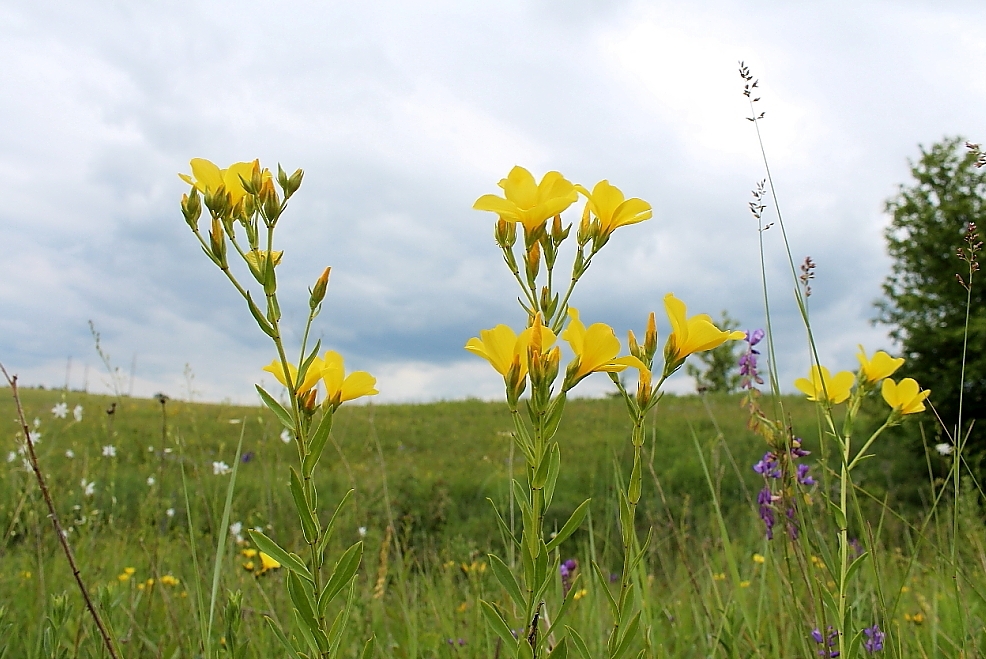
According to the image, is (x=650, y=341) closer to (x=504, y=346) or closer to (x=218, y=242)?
(x=504, y=346)

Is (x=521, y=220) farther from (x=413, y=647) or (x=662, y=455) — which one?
(x=662, y=455)

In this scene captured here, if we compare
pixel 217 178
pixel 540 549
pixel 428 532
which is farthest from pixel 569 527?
pixel 428 532

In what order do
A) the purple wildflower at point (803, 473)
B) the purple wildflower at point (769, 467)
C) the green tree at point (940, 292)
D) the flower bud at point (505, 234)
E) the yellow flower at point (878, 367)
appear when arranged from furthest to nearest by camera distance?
the green tree at point (940, 292) < the purple wildflower at point (803, 473) < the purple wildflower at point (769, 467) < the yellow flower at point (878, 367) < the flower bud at point (505, 234)

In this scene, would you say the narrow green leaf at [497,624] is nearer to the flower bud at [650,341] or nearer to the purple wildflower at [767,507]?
the flower bud at [650,341]

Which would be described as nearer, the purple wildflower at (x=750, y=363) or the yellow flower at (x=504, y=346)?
the yellow flower at (x=504, y=346)

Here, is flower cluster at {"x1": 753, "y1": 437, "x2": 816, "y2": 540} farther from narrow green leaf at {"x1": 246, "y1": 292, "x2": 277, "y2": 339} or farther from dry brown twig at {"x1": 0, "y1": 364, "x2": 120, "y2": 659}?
dry brown twig at {"x1": 0, "y1": 364, "x2": 120, "y2": 659}

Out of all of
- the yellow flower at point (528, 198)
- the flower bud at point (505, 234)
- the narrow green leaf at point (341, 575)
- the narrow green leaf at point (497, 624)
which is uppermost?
the yellow flower at point (528, 198)

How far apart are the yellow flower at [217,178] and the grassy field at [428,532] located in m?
0.68

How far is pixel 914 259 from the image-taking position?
32.1 feet

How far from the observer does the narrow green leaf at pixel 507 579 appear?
3.07 feet

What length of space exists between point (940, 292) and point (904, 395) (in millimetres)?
8772

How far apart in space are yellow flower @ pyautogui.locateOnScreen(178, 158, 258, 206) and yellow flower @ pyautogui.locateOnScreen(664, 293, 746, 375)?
2.41 feet

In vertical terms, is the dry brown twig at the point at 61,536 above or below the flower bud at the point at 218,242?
below

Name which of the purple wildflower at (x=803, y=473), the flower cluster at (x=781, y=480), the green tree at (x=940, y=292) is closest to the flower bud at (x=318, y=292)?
the flower cluster at (x=781, y=480)
